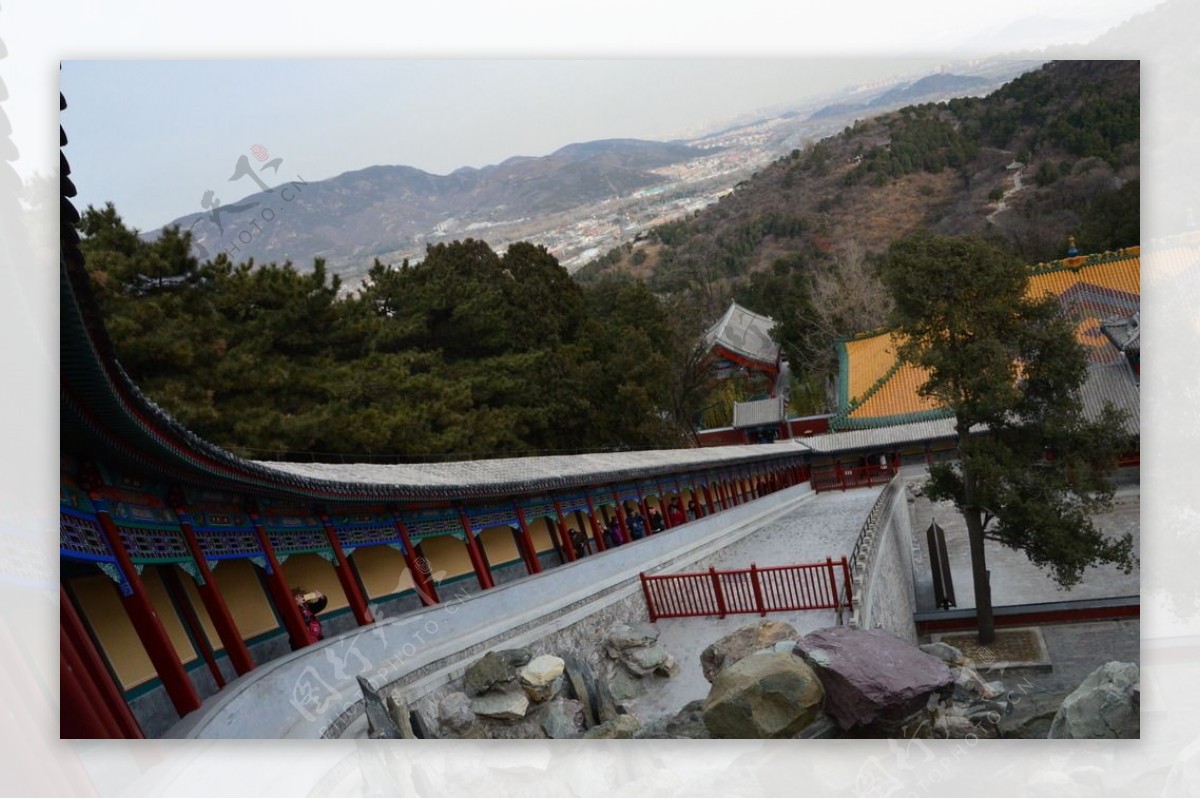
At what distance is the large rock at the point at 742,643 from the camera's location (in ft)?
Answer: 25.5

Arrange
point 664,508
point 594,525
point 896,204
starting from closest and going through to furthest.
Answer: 1. point 594,525
2. point 664,508
3. point 896,204

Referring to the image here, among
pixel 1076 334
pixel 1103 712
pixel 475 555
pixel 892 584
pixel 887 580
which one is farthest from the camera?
pixel 892 584

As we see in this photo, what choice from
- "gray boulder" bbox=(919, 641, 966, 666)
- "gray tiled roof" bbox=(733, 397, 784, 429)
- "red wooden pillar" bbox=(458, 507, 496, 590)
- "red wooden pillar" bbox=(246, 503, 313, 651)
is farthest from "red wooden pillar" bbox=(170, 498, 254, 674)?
"gray tiled roof" bbox=(733, 397, 784, 429)

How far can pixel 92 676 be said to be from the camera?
487 cm

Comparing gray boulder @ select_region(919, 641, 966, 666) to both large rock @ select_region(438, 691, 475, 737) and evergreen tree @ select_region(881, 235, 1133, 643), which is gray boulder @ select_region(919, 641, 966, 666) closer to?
evergreen tree @ select_region(881, 235, 1133, 643)

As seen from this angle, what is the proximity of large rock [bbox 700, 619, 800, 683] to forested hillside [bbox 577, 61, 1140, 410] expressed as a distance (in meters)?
4.30

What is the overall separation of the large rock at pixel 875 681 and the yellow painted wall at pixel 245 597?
143 inches

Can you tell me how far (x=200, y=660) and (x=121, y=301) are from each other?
5.90 meters

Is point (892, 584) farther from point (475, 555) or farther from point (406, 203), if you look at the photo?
point (406, 203)

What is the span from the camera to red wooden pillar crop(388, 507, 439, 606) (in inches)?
301

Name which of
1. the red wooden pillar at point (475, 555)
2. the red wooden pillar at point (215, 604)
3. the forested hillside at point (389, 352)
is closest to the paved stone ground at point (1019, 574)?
the red wooden pillar at point (475, 555)

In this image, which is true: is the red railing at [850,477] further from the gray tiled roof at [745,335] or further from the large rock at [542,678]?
the large rock at [542,678]

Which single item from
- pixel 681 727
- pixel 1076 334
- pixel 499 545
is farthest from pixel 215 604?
pixel 1076 334

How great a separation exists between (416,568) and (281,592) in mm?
1981
